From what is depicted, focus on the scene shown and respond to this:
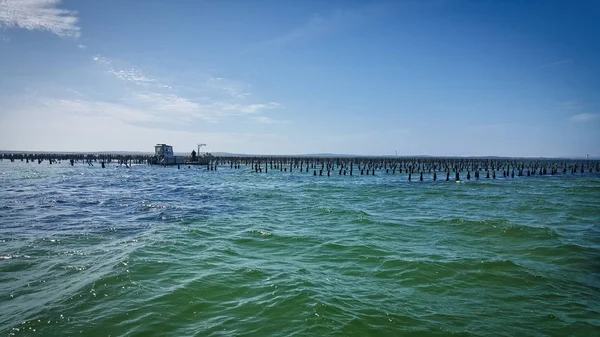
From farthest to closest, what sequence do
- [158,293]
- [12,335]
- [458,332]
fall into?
[158,293] < [458,332] < [12,335]

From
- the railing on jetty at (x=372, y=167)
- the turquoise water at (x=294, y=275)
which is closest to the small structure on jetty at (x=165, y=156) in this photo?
the railing on jetty at (x=372, y=167)

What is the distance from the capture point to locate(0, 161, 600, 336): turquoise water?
637cm

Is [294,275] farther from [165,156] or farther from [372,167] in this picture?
[372,167]

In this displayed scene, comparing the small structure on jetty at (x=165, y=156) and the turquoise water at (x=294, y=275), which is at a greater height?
the small structure on jetty at (x=165, y=156)

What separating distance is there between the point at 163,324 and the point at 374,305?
435cm

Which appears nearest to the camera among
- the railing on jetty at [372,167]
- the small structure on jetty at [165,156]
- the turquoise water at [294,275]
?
the turquoise water at [294,275]

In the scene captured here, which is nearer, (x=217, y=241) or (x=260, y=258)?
(x=260, y=258)

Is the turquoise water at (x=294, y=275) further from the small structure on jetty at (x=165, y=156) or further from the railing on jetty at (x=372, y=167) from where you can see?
the small structure on jetty at (x=165, y=156)

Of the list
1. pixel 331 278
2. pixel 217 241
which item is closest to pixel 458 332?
pixel 331 278

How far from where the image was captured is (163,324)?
6.21m

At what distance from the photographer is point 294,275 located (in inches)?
352

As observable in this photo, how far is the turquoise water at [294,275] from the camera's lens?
6.37 metres

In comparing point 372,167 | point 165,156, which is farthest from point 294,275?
point 372,167

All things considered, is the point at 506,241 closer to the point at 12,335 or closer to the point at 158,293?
the point at 158,293
